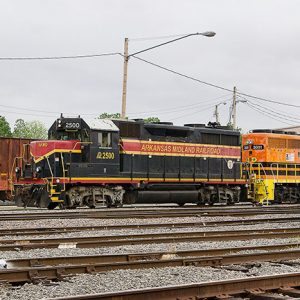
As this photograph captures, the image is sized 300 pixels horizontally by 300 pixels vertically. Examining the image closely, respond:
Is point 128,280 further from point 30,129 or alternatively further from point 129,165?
point 30,129

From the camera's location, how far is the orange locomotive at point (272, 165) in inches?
1072

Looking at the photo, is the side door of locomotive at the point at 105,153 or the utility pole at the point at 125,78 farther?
the utility pole at the point at 125,78

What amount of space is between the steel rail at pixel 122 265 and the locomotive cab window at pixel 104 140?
40.0 feet

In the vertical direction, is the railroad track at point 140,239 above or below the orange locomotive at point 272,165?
below

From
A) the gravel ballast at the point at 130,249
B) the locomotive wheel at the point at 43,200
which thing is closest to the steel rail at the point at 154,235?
the gravel ballast at the point at 130,249

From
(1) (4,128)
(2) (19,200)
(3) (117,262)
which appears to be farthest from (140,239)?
(1) (4,128)

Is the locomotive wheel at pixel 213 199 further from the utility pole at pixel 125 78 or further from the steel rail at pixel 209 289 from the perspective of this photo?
the steel rail at pixel 209 289

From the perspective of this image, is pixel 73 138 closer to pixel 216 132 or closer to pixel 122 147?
pixel 122 147

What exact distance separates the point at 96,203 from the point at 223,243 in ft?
32.5

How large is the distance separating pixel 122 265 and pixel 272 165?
20.8 m

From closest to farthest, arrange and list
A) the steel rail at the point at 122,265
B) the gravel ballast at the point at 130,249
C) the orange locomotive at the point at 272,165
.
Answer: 1. the steel rail at the point at 122,265
2. the gravel ballast at the point at 130,249
3. the orange locomotive at the point at 272,165

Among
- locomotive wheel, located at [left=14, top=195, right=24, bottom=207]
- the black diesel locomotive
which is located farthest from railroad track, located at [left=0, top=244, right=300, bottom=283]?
locomotive wheel, located at [left=14, top=195, right=24, bottom=207]

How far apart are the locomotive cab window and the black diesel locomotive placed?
0.04m

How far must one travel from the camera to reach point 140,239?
1146 centimetres
